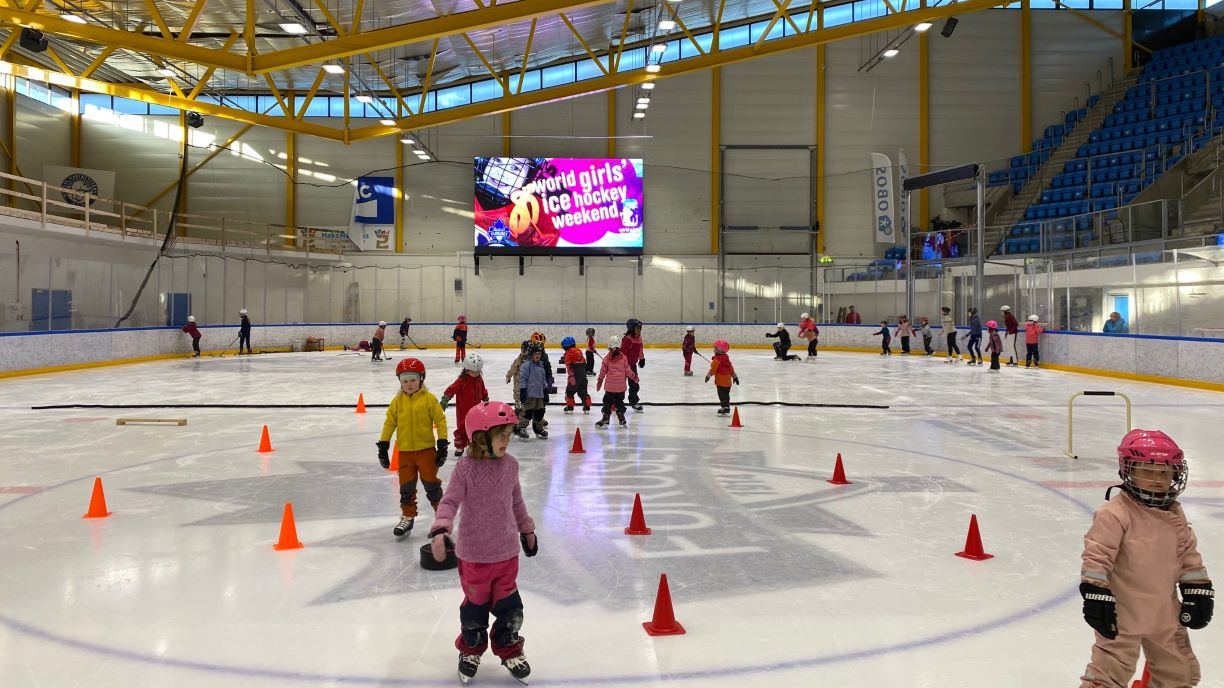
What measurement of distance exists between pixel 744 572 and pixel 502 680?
6.44ft

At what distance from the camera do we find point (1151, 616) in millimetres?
2820

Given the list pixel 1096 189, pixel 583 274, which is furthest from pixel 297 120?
pixel 1096 189

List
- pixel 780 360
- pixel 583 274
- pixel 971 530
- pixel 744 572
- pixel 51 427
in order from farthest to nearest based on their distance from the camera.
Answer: pixel 583 274, pixel 780 360, pixel 51 427, pixel 971 530, pixel 744 572

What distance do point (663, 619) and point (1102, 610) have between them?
197 centimetres

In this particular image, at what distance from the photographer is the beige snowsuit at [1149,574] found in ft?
9.22

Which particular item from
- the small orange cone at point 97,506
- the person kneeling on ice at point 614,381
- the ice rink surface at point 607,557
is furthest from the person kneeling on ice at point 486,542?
the person kneeling on ice at point 614,381

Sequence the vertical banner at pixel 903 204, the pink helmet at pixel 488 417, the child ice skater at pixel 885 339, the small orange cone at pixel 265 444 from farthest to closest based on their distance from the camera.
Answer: the vertical banner at pixel 903 204 < the child ice skater at pixel 885 339 < the small orange cone at pixel 265 444 < the pink helmet at pixel 488 417

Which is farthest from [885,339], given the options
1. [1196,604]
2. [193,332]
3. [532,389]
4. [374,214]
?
[1196,604]

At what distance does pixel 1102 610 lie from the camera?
8.75 feet

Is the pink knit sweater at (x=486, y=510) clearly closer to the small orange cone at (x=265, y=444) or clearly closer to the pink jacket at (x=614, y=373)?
the small orange cone at (x=265, y=444)

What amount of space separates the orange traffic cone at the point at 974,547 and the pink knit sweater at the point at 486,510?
3.22 m

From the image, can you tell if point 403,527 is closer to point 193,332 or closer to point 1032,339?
point 1032,339

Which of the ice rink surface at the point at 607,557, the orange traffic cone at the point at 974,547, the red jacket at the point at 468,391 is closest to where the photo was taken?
the ice rink surface at the point at 607,557

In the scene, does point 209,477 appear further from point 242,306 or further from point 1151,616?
point 242,306
